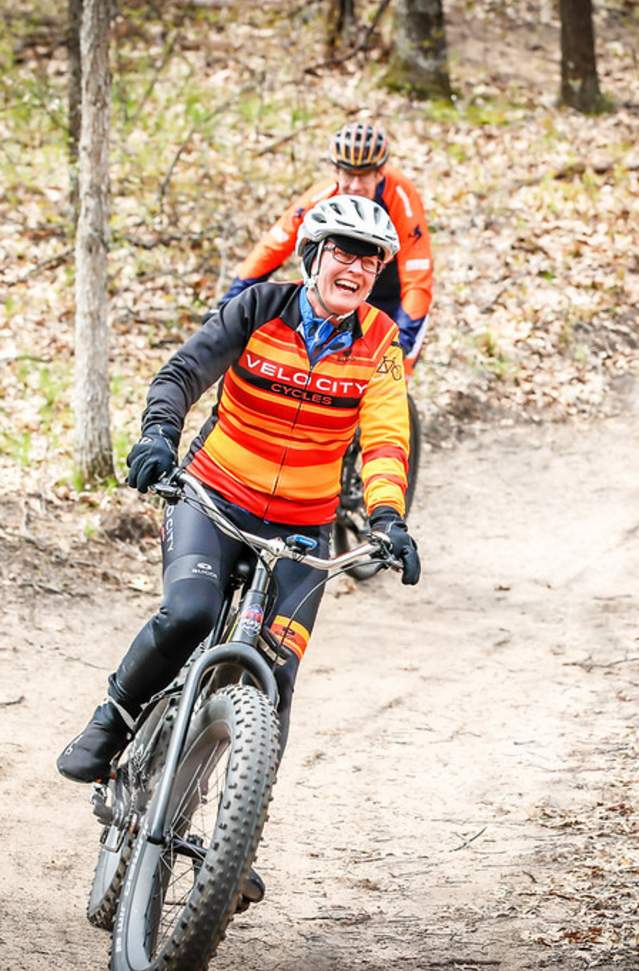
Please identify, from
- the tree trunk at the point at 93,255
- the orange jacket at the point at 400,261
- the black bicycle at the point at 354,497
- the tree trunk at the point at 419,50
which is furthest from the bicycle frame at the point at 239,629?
the tree trunk at the point at 419,50

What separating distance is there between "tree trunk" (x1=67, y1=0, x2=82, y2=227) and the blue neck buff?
25.6 ft

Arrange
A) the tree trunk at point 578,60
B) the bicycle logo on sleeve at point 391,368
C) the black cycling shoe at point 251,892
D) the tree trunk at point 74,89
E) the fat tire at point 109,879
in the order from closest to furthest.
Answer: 1. the black cycling shoe at point 251,892
2. the fat tire at point 109,879
3. the bicycle logo on sleeve at point 391,368
4. the tree trunk at point 74,89
5. the tree trunk at point 578,60

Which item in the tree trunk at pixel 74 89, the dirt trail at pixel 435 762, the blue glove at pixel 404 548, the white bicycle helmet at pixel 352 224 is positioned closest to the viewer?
the blue glove at pixel 404 548

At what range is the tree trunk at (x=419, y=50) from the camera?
16.2m

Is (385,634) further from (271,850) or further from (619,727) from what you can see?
(271,850)

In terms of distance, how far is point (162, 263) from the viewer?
11.5 m

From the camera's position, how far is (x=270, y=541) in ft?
12.2

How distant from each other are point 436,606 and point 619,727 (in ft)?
6.94

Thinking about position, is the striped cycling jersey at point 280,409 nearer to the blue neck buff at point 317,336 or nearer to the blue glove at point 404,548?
the blue neck buff at point 317,336

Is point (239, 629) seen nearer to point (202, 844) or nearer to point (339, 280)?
point (202, 844)

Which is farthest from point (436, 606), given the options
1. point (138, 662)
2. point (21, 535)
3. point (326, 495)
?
point (138, 662)

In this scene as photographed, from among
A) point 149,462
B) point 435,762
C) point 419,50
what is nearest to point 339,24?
point 419,50

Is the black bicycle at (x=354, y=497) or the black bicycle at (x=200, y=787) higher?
the black bicycle at (x=200, y=787)

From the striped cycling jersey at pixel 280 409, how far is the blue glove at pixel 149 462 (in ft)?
1.40
